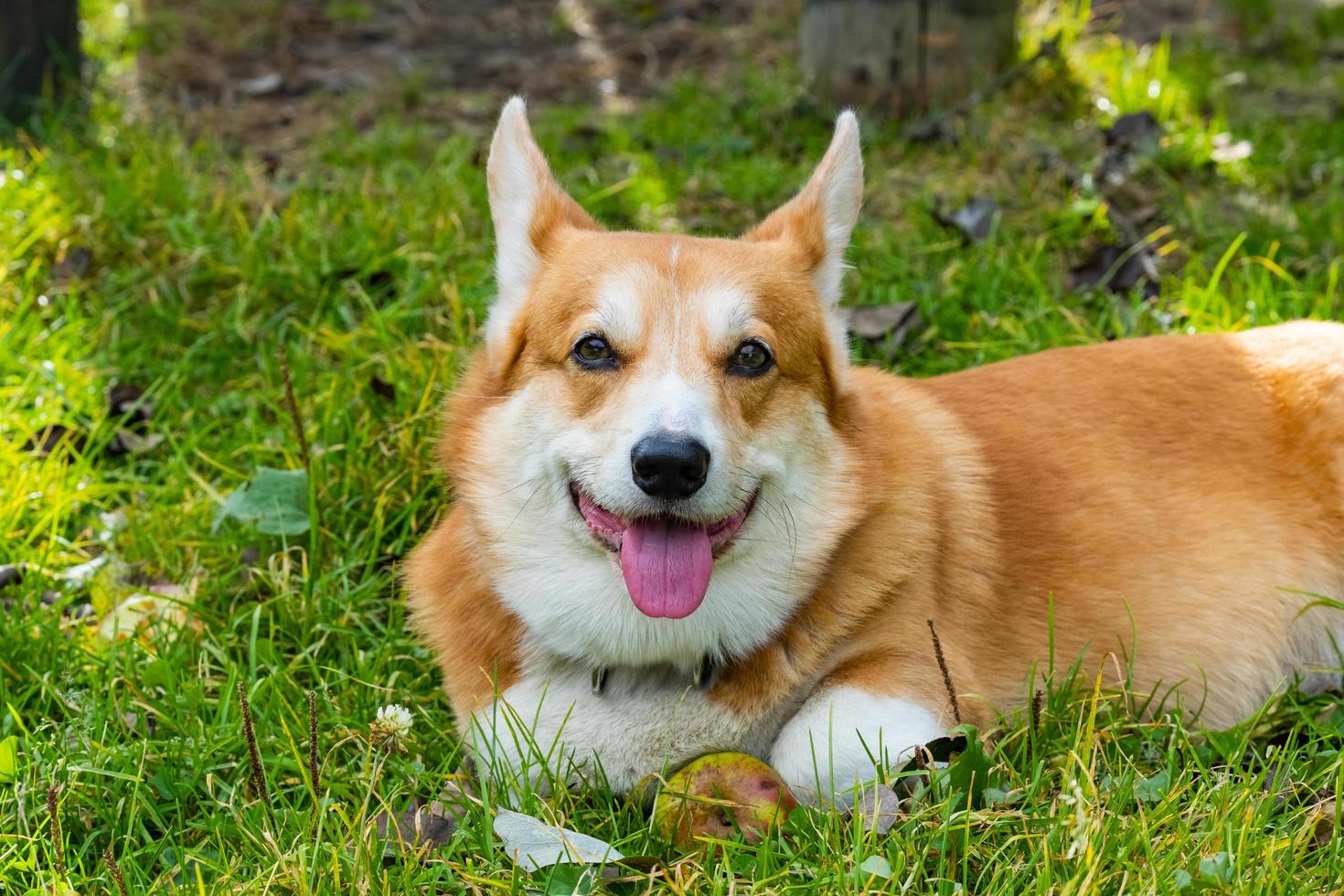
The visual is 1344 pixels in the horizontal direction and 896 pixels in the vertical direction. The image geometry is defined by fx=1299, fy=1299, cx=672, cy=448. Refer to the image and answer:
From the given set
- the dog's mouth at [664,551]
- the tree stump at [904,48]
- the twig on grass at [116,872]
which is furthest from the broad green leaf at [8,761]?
the tree stump at [904,48]

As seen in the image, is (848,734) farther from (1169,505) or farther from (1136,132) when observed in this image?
(1136,132)

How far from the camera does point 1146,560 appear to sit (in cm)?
353

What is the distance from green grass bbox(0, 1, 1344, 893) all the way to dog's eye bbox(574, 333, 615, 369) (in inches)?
39.7

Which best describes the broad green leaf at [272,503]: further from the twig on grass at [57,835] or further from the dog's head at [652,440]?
the twig on grass at [57,835]

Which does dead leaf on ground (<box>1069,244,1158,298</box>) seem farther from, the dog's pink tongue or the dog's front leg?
the dog's pink tongue

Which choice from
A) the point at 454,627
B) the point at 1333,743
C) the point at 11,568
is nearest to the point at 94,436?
the point at 11,568

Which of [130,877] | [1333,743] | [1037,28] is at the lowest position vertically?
[1333,743]

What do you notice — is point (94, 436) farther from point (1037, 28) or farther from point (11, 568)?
point (1037, 28)

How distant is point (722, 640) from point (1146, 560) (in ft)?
4.18

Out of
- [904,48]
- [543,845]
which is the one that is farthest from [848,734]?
[904,48]

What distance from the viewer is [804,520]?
310 cm

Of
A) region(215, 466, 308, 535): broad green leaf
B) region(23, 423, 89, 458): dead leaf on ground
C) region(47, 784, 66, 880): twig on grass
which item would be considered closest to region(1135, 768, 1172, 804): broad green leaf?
region(47, 784, 66, 880): twig on grass

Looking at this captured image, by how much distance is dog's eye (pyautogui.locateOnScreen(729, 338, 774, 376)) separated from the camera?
3.07 meters

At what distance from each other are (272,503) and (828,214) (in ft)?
6.17
